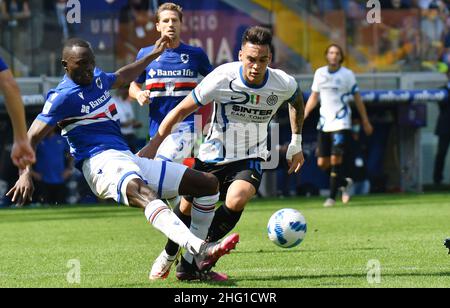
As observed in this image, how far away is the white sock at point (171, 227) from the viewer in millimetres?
7855

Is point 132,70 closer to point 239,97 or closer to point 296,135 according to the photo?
point 239,97

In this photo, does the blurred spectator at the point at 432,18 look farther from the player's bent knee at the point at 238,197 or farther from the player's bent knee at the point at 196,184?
the player's bent knee at the point at 196,184

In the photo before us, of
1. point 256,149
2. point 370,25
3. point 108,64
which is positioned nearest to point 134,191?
point 256,149

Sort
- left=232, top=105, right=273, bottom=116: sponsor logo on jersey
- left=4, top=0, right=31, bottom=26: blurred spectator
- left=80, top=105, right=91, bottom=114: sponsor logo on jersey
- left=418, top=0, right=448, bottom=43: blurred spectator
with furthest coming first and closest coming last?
left=418, top=0, right=448, bottom=43: blurred spectator
left=4, top=0, right=31, bottom=26: blurred spectator
left=232, top=105, right=273, bottom=116: sponsor logo on jersey
left=80, top=105, right=91, bottom=114: sponsor logo on jersey

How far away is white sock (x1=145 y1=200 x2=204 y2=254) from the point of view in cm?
786

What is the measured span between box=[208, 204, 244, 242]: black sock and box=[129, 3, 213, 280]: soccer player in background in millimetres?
1826

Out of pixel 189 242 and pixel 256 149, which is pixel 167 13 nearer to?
pixel 256 149

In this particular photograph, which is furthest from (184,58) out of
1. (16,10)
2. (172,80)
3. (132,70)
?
(16,10)

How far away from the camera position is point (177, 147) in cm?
1095

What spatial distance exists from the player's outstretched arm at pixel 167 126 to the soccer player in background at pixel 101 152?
131 millimetres

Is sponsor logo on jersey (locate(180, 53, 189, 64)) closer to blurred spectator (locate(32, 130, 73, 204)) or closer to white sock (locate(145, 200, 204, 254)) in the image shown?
white sock (locate(145, 200, 204, 254))

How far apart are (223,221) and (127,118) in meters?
11.7

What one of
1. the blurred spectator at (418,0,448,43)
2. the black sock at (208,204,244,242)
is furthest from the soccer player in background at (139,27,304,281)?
the blurred spectator at (418,0,448,43)
